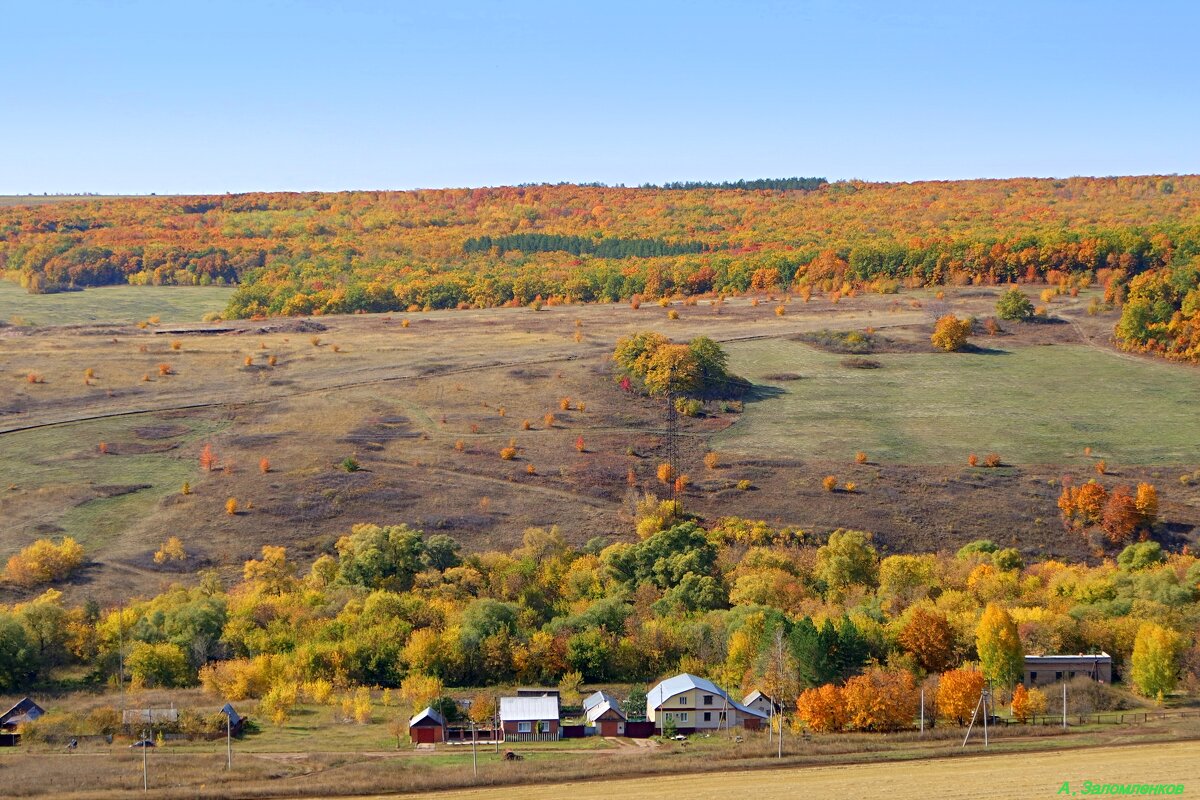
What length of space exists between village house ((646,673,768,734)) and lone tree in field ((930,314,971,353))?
7594 centimetres

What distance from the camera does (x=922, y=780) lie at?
161ft

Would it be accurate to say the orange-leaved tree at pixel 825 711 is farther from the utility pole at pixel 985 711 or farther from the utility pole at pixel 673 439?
the utility pole at pixel 673 439

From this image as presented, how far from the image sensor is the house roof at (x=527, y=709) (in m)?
57.8

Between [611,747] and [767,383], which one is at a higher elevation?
[767,383]

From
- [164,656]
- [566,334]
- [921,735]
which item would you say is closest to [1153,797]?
[921,735]

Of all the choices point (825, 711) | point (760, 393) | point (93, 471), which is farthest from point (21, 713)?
point (760, 393)

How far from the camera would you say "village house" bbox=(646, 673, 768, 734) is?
192ft

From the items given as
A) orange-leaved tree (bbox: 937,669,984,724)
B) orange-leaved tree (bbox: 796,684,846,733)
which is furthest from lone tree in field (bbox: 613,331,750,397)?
orange-leaved tree (bbox: 796,684,846,733)

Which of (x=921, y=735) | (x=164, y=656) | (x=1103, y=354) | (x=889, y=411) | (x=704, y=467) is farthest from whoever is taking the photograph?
(x=1103, y=354)

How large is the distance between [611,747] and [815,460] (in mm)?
47827

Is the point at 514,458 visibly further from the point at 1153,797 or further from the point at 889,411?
the point at 1153,797

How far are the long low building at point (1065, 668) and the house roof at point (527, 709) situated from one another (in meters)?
20.3

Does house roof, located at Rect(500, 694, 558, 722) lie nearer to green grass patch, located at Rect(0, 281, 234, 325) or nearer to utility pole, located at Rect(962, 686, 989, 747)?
utility pole, located at Rect(962, 686, 989, 747)

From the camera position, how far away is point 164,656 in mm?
67375
